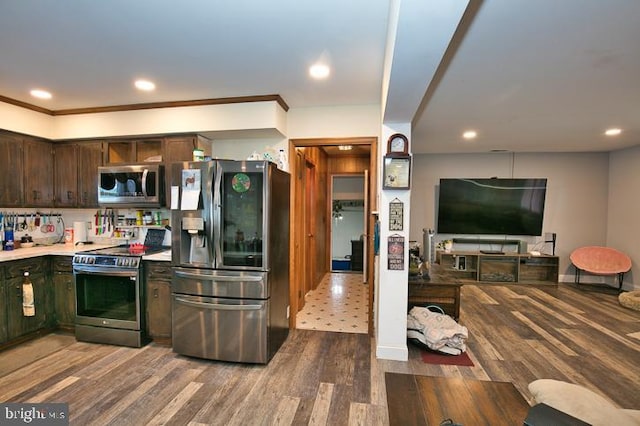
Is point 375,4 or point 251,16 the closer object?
point 375,4

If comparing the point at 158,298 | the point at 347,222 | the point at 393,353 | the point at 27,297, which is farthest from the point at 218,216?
the point at 347,222

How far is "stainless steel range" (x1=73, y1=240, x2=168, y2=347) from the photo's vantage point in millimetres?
2820

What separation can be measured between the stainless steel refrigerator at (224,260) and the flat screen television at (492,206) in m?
4.14

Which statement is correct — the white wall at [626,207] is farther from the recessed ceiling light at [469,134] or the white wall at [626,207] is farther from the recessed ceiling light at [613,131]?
the recessed ceiling light at [469,134]

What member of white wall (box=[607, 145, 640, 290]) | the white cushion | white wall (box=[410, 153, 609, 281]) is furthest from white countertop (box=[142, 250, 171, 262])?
white wall (box=[607, 145, 640, 290])

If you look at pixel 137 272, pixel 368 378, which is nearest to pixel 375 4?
pixel 368 378

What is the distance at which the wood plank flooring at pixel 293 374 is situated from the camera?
78.4 inches

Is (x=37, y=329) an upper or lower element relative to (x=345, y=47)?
lower

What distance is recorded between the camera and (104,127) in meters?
3.32

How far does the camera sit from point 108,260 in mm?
2836

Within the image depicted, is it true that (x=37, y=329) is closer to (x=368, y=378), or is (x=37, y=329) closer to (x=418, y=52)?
(x=368, y=378)

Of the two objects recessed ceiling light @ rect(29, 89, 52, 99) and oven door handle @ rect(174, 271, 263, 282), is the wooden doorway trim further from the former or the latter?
recessed ceiling light @ rect(29, 89, 52, 99)

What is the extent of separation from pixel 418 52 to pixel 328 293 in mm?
4029

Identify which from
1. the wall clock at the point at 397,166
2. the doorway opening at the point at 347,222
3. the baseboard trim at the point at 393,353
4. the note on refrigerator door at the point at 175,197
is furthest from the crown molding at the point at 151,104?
the doorway opening at the point at 347,222
